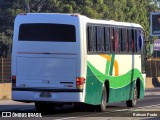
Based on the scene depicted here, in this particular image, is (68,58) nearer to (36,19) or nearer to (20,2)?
(36,19)

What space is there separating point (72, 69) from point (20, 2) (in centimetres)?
5330

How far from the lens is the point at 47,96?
20828mm

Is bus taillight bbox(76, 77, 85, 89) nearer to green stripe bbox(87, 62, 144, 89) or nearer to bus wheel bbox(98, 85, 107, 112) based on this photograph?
green stripe bbox(87, 62, 144, 89)

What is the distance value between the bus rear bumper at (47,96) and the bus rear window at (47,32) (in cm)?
175

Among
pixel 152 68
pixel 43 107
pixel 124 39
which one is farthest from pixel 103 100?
pixel 152 68

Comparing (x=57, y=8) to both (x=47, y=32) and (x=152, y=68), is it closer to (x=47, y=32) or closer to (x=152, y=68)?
(x=152, y=68)

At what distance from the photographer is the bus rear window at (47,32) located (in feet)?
69.0

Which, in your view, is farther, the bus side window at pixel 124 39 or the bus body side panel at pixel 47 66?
the bus side window at pixel 124 39

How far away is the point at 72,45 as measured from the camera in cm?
2088

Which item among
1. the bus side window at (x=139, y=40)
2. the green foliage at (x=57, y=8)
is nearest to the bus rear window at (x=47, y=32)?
the bus side window at (x=139, y=40)

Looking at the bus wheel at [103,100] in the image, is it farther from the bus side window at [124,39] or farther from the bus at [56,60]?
the bus side window at [124,39]

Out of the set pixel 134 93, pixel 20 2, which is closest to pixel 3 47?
pixel 20 2

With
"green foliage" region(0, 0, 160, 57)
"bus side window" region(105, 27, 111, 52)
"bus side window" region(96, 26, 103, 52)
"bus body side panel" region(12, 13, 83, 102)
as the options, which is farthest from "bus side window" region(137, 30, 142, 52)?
"green foliage" region(0, 0, 160, 57)

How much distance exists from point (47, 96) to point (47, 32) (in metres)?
2.11
